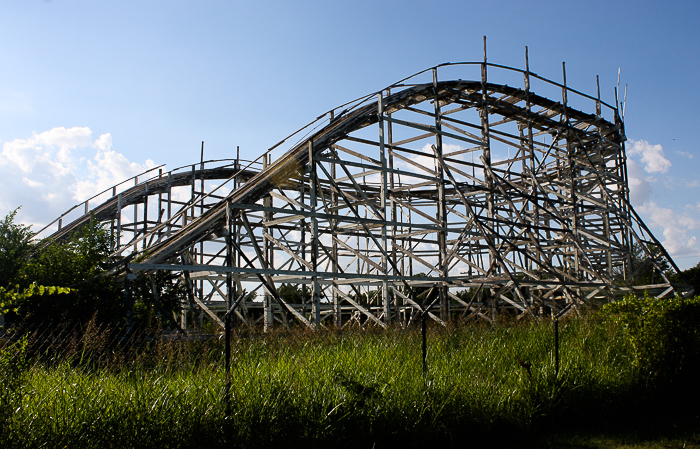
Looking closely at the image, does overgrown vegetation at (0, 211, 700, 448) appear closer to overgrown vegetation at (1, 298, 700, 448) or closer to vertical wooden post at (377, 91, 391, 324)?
overgrown vegetation at (1, 298, 700, 448)

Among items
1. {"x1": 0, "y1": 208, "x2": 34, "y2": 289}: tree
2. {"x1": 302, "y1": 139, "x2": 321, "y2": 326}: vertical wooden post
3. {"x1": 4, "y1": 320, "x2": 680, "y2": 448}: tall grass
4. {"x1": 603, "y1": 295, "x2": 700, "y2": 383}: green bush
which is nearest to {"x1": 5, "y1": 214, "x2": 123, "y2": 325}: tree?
{"x1": 0, "y1": 208, "x2": 34, "y2": 289}: tree

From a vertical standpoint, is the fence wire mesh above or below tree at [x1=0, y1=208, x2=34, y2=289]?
below

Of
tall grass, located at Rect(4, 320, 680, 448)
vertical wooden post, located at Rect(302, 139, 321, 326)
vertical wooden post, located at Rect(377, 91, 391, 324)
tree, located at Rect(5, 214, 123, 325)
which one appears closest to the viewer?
tall grass, located at Rect(4, 320, 680, 448)

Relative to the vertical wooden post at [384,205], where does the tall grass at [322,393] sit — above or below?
below

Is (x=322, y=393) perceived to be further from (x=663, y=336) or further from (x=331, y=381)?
(x=663, y=336)

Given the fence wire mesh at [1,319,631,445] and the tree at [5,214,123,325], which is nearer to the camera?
the fence wire mesh at [1,319,631,445]

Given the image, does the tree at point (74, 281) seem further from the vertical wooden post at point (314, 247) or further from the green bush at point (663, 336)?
the green bush at point (663, 336)

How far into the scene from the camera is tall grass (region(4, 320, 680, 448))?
197 inches

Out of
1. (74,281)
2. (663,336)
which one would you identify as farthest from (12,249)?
(663,336)

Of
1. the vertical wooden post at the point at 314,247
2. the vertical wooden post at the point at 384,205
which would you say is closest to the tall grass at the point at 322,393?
the vertical wooden post at the point at 314,247

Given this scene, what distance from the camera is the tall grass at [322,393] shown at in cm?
500

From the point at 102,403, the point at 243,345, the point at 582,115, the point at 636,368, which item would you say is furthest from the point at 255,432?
the point at 582,115

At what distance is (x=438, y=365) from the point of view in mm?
7652

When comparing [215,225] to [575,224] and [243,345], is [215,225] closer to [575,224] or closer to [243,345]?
[243,345]
